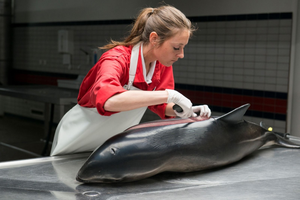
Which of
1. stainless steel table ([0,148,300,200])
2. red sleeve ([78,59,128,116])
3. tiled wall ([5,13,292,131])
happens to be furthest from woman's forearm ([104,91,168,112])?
tiled wall ([5,13,292,131])

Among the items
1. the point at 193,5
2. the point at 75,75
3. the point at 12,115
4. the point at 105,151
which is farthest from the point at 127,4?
the point at 105,151

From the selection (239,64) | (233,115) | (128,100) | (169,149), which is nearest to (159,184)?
(169,149)

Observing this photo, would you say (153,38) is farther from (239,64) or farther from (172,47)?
(239,64)

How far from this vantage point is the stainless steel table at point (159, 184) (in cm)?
138

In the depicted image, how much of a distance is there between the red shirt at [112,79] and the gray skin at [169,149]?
18 cm

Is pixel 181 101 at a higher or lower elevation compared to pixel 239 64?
lower

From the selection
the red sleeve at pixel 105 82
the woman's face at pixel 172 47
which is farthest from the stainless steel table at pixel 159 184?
the woman's face at pixel 172 47

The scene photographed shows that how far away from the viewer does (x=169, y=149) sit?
1.62 meters

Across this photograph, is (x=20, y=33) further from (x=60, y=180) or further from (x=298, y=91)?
(x=60, y=180)

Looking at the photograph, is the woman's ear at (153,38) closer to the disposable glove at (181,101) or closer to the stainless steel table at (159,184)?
the disposable glove at (181,101)

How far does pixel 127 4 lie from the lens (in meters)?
6.00

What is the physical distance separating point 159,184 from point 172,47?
2.32ft

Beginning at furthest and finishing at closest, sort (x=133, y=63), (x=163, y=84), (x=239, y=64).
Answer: (x=239, y=64)
(x=163, y=84)
(x=133, y=63)

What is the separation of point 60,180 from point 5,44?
7.17 metres
